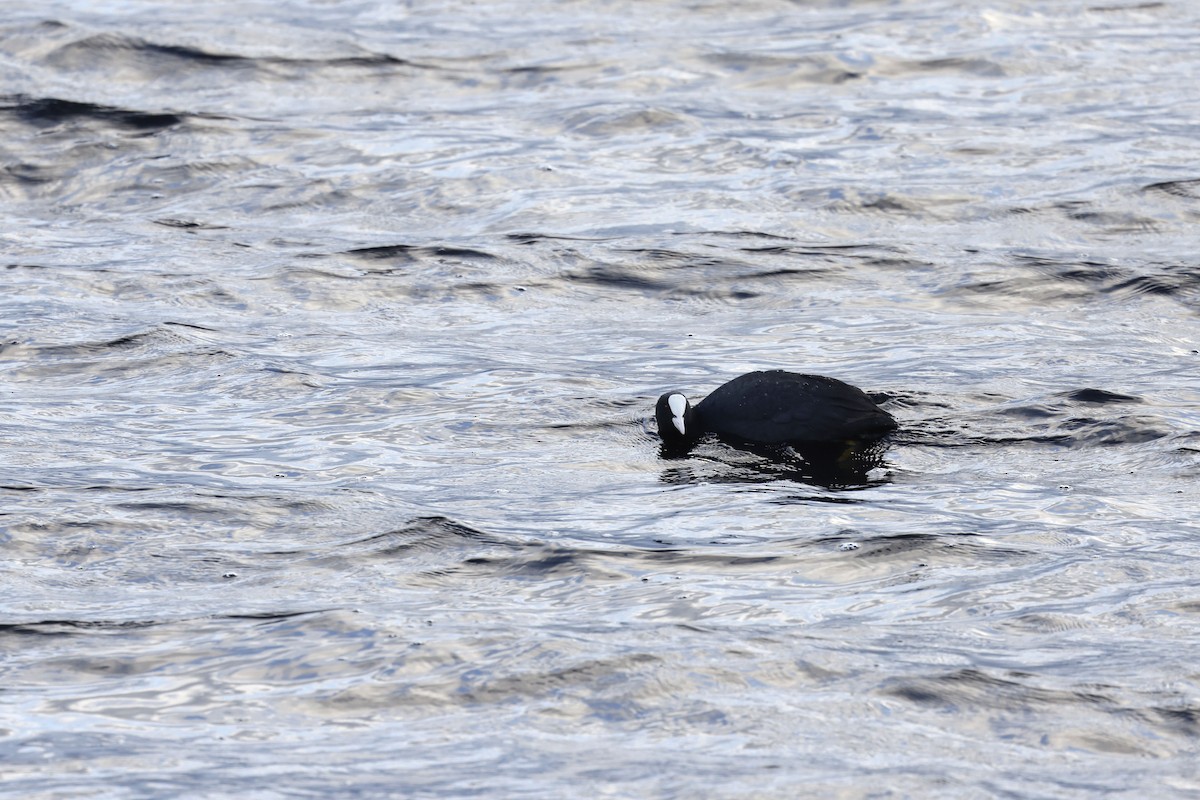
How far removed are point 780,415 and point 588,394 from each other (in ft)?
4.97

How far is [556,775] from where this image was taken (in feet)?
21.0

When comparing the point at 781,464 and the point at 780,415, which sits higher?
the point at 780,415

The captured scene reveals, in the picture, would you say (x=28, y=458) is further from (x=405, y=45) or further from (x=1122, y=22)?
(x=1122, y=22)

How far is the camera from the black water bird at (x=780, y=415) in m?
10.2

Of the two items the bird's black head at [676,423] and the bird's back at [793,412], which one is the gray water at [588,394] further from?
the bird's back at [793,412]

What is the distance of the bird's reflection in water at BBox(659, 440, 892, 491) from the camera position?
9.98 m

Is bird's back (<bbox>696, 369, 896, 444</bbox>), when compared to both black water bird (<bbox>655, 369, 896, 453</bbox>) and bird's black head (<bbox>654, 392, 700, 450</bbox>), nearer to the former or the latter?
black water bird (<bbox>655, 369, 896, 453</bbox>)

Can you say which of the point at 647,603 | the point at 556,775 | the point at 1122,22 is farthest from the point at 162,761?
the point at 1122,22

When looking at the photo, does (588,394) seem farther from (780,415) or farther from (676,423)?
(780,415)

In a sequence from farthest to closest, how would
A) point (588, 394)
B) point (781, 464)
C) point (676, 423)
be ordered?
point (588, 394)
point (676, 423)
point (781, 464)

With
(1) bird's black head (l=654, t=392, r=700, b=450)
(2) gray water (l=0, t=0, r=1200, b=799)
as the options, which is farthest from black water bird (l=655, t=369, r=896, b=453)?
(2) gray water (l=0, t=0, r=1200, b=799)

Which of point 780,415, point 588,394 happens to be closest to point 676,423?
point 780,415

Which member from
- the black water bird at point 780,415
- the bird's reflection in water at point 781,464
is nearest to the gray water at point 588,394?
the bird's reflection in water at point 781,464

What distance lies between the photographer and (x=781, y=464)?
10336 millimetres
